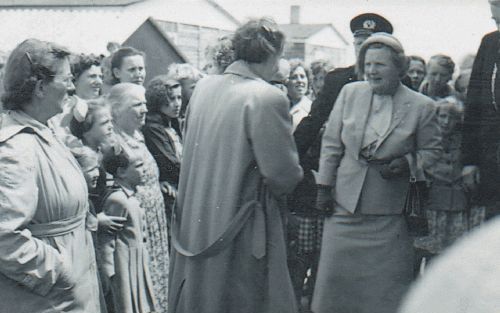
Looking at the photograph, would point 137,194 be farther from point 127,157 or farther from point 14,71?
point 14,71

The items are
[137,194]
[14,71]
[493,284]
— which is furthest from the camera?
[137,194]

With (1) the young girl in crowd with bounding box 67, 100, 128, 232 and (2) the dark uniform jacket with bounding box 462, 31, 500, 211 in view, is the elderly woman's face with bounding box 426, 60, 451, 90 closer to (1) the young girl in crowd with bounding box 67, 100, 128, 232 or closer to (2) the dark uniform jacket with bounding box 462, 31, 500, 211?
(2) the dark uniform jacket with bounding box 462, 31, 500, 211

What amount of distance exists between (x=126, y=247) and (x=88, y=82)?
63.6 inches

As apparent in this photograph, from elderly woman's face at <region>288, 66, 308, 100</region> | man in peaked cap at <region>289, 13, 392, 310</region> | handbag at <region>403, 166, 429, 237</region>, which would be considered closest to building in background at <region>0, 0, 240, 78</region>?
elderly woman's face at <region>288, 66, 308, 100</region>

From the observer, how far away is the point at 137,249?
14.4 feet

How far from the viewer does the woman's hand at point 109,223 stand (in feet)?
13.2

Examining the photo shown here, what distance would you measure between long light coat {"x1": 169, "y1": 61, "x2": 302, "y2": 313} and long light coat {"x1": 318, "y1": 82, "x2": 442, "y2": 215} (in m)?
0.83

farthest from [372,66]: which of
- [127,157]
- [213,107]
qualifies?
[127,157]

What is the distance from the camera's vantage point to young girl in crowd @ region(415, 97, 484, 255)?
19.0ft

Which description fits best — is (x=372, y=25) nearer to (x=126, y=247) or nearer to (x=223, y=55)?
(x=223, y=55)

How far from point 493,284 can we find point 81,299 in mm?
2177

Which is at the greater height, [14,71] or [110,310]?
[14,71]

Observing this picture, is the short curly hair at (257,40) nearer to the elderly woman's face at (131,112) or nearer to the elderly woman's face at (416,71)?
the elderly woman's face at (131,112)

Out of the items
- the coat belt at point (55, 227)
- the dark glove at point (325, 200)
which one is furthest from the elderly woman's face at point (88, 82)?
the coat belt at point (55, 227)
